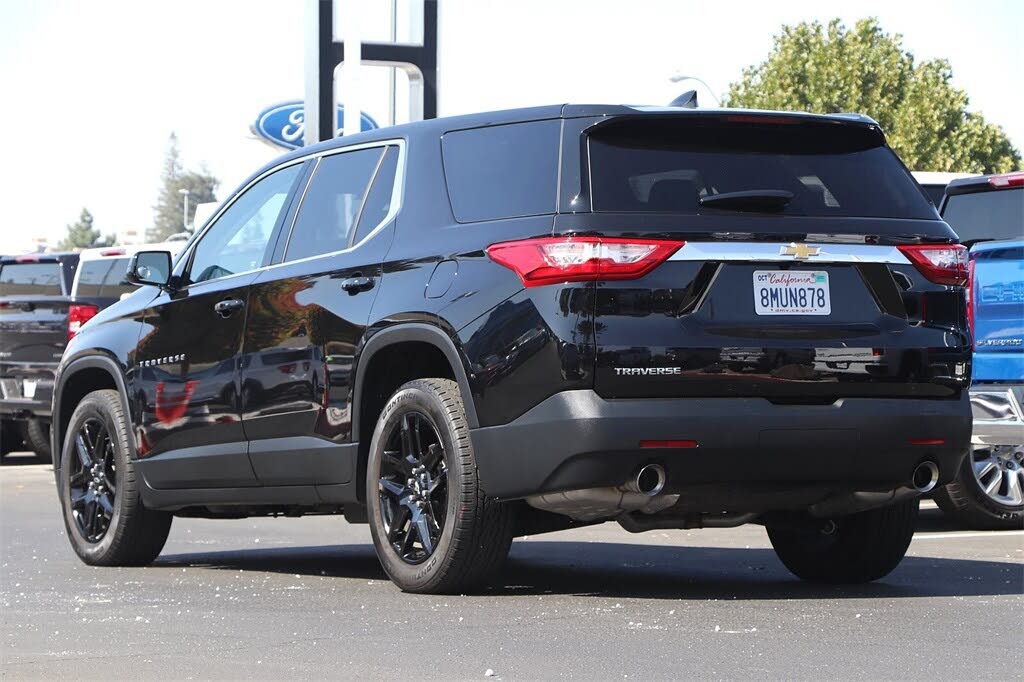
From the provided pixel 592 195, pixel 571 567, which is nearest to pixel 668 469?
pixel 592 195

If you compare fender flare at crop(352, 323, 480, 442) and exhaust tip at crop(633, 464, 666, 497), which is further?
fender flare at crop(352, 323, 480, 442)

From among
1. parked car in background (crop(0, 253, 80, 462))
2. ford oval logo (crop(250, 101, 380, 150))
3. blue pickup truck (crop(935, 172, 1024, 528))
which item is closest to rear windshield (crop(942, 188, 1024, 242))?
blue pickup truck (crop(935, 172, 1024, 528))

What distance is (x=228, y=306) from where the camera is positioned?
8.52m

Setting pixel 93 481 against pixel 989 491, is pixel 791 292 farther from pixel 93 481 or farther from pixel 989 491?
pixel 989 491

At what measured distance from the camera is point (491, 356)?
22.4ft

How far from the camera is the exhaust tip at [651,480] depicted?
6.72 meters

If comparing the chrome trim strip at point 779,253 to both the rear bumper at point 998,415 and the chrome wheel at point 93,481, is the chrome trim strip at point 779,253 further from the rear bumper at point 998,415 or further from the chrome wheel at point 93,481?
the rear bumper at point 998,415

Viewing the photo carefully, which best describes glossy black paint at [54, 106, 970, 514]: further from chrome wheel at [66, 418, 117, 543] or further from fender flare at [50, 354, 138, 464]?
chrome wheel at [66, 418, 117, 543]

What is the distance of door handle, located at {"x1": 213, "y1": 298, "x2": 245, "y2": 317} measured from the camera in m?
8.46

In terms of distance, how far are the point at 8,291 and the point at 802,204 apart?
15.9 meters

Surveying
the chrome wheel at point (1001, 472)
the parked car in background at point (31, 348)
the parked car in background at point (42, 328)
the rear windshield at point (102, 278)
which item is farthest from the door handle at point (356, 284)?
the rear windshield at point (102, 278)

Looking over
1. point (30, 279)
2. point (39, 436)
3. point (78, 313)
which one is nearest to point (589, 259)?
point (78, 313)

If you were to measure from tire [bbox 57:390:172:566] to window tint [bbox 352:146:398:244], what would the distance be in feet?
7.10

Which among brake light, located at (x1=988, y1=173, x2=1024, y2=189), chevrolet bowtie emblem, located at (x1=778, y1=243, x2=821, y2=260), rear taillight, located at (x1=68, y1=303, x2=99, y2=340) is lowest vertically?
rear taillight, located at (x1=68, y1=303, x2=99, y2=340)
